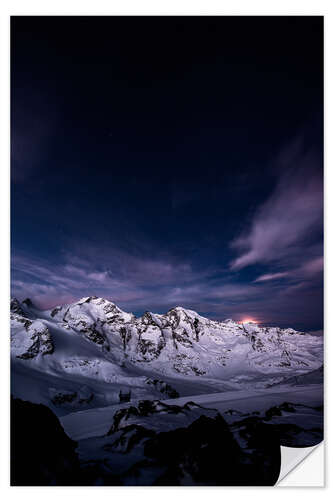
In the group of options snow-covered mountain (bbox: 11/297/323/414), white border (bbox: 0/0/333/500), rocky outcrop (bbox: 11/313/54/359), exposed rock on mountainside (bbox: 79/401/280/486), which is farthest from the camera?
snow-covered mountain (bbox: 11/297/323/414)

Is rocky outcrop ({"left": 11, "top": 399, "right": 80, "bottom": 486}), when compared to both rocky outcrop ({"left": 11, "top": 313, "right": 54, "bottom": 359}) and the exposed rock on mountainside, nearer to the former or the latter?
the exposed rock on mountainside

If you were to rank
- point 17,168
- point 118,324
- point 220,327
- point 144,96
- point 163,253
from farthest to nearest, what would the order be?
point 220,327 < point 118,324 < point 163,253 < point 144,96 < point 17,168

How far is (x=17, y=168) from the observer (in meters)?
4.58

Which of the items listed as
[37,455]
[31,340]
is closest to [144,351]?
[31,340]

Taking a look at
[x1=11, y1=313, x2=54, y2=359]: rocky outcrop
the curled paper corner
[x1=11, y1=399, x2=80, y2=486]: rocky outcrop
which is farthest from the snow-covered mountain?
the curled paper corner

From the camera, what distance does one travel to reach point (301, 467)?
12.2 feet

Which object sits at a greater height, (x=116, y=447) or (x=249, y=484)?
(x=116, y=447)

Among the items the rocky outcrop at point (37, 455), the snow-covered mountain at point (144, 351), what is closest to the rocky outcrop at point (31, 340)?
the snow-covered mountain at point (144, 351)

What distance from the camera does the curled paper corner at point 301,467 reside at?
3.65m

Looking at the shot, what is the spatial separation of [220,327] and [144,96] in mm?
86028

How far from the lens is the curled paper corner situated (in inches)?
144
